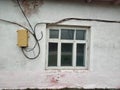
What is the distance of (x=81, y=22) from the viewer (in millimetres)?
7707

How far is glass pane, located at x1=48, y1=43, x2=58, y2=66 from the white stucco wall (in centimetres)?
24

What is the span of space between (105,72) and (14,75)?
8.40 feet

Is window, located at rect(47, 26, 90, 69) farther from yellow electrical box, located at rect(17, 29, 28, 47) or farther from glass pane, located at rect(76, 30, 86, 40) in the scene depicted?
yellow electrical box, located at rect(17, 29, 28, 47)

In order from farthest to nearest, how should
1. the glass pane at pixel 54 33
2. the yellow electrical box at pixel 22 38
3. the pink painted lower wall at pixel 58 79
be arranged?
the glass pane at pixel 54 33 < the pink painted lower wall at pixel 58 79 < the yellow electrical box at pixel 22 38

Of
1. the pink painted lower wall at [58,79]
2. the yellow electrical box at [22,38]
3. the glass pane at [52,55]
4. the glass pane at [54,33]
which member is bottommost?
the pink painted lower wall at [58,79]

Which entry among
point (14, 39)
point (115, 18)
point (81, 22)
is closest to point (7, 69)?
point (14, 39)

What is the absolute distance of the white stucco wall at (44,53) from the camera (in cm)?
734

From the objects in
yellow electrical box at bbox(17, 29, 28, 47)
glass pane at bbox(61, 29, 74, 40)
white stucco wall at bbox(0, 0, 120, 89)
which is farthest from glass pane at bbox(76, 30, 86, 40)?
yellow electrical box at bbox(17, 29, 28, 47)

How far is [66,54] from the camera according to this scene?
784 centimetres

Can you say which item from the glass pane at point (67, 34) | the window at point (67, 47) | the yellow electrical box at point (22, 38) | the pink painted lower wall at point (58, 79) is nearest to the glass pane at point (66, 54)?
the window at point (67, 47)

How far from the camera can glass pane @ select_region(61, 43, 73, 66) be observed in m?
A: 7.80

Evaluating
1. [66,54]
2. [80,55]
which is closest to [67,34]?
[66,54]

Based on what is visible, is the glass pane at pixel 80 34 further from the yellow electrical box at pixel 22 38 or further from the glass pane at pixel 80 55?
the yellow electrical box at pixel 22 38

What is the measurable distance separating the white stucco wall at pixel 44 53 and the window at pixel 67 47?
0.59 ft
